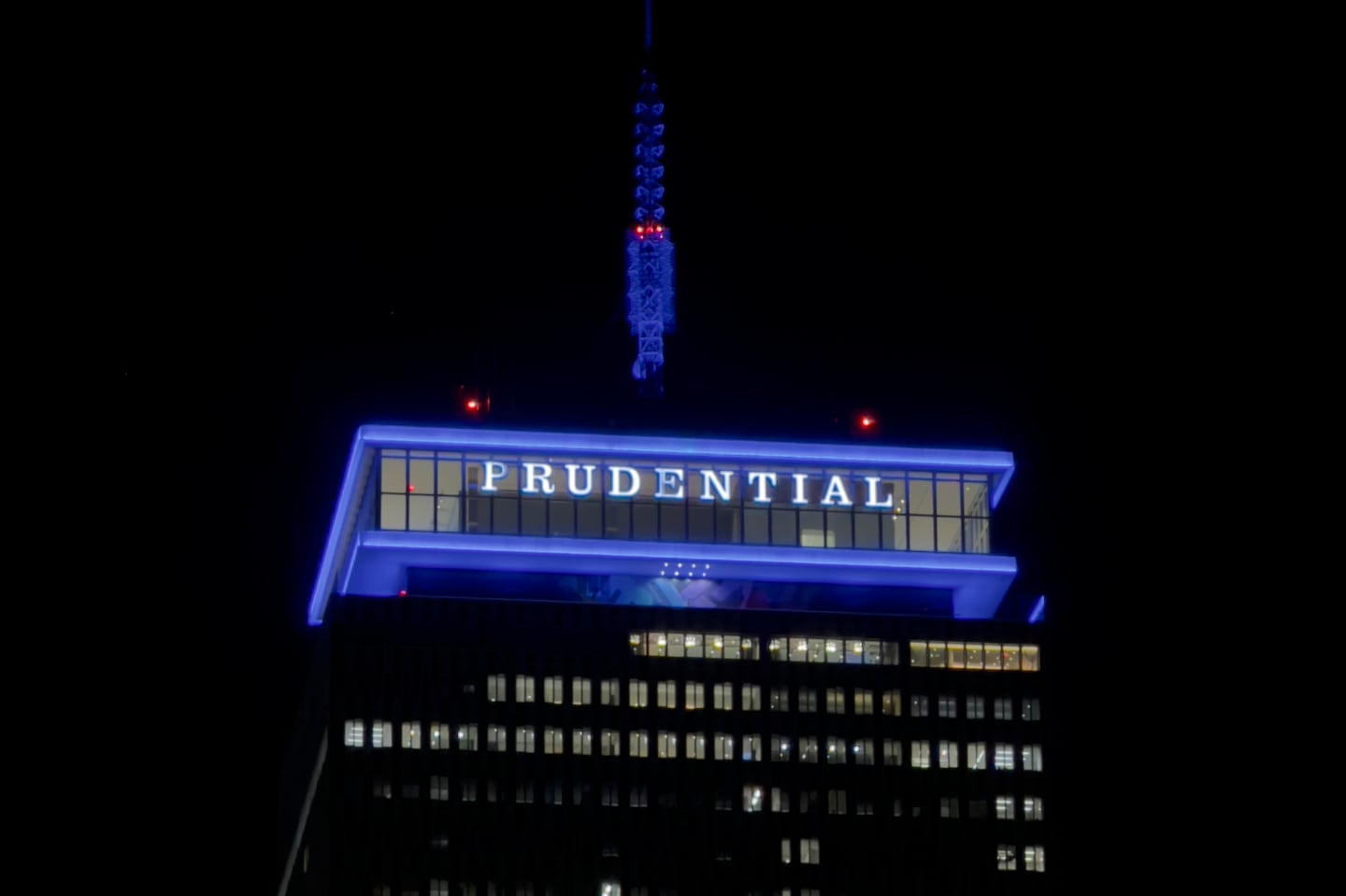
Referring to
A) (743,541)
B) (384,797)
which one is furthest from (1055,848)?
(384,797)

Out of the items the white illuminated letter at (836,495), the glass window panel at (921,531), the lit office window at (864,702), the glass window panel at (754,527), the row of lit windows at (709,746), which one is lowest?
the row of lit windows at (709,746)

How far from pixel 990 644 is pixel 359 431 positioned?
36.4 metres

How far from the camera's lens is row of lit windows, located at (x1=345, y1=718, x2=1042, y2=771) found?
151875 mm

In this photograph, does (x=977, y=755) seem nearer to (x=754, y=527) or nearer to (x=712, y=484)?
(x=754, y=527)

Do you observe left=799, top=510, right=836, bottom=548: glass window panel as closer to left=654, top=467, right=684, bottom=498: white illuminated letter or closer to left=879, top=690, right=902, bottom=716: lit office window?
left=654, top=467, right=684, bottom=498: white illuminated letter

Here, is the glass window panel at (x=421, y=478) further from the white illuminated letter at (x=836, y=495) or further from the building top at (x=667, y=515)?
the white illuminated letter at (x=836, y=495)

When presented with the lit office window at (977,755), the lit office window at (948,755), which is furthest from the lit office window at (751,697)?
the lit office window at (977,755)

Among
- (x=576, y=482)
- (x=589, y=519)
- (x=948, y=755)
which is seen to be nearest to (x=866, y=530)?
(x=948, y=755)

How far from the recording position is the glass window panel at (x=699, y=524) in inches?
6309

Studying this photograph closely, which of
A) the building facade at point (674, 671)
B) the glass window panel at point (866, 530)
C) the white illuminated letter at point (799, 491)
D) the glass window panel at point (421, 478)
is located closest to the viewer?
the building facade at point (674, 671)

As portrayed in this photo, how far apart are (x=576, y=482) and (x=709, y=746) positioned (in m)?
16.2

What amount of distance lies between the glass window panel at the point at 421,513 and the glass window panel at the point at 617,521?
9542mm

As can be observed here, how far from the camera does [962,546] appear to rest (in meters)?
162

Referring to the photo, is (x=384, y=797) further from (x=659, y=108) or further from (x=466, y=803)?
(x=659, y=108)
